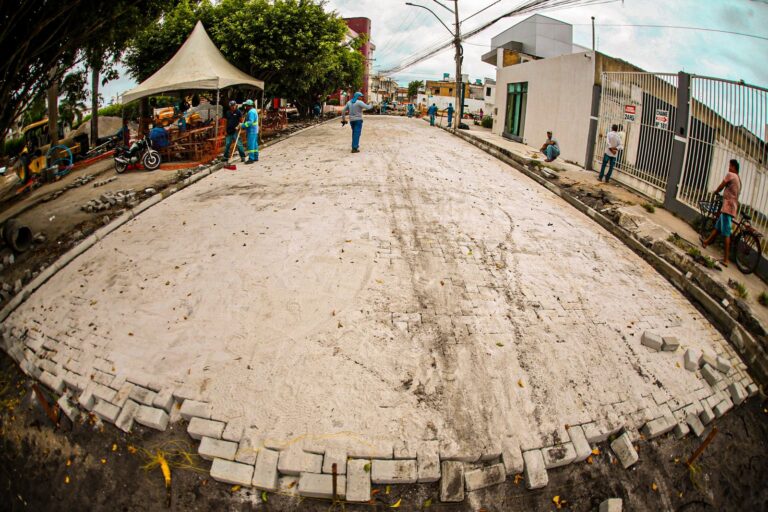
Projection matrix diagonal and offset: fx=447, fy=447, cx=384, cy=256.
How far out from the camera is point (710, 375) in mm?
5281

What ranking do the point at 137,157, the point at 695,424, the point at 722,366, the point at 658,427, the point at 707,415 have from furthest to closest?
1. the point at 137,157
2. the point at 722,366
3. the point at 707,415
4. the point at 695,424
5. the point at 658,427

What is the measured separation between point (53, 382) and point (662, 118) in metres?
12.1

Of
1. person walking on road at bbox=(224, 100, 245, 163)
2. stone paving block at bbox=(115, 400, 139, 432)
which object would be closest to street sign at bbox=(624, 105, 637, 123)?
person walking on road at bbox=(224, 100, 245, 163)

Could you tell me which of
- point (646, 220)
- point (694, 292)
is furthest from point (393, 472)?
point (646, 220)

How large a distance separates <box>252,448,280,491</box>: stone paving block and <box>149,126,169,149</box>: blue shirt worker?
37.8 feet

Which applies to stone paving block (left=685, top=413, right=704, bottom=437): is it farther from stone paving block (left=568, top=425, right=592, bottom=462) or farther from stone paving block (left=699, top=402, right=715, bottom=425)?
stone paving block (left=568, top=425, right=592, bottom=462)

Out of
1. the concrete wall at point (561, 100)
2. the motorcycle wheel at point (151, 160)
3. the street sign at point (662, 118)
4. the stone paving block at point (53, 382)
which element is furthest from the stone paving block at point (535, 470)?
the concrete wall at point (561, 100)

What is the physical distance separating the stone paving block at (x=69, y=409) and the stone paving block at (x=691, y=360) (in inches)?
273

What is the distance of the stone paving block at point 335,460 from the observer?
157 inches

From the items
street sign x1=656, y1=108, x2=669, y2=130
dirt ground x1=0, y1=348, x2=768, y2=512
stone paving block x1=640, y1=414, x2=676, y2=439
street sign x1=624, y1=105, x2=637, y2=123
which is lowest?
dirt ground x1=0, y1=348, x2=768, y2=512

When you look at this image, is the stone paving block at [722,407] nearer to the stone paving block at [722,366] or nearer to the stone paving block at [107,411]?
the stone paving block at [722,366]

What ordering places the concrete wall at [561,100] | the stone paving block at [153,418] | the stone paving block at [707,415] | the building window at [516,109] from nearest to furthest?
the stone paving block at [153,418]
the stone paving block at [707,415]
the concrete wall at [561,100]
the building window at [516,109]

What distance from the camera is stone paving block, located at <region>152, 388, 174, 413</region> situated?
4488 millimetres

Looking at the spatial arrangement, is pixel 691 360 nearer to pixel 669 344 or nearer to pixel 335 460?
pixel 669 344
